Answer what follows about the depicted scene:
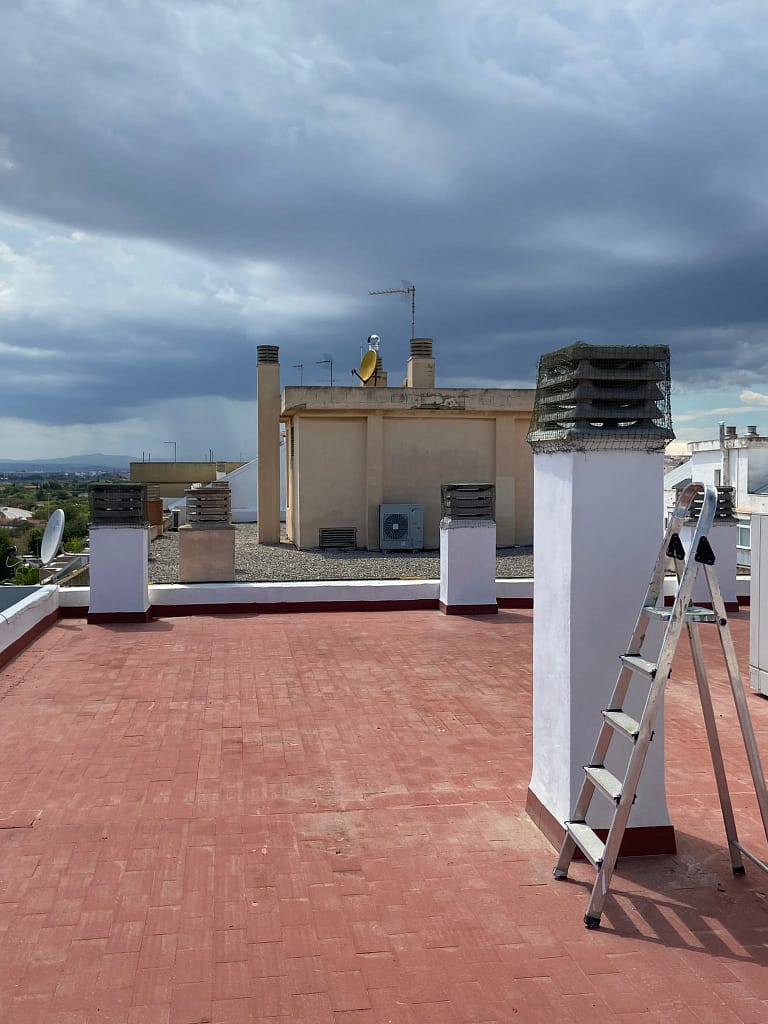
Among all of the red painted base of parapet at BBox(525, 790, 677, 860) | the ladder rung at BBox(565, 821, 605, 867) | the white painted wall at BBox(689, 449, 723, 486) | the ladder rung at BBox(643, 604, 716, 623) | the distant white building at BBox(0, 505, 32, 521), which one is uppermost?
the white painted wall at BBox(689, 449, 723, 486)

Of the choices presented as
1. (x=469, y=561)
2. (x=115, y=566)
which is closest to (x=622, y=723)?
(x=469, y=561)

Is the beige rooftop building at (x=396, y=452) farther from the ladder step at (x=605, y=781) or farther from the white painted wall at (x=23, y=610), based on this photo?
the ladder step at (x=605, y=781)

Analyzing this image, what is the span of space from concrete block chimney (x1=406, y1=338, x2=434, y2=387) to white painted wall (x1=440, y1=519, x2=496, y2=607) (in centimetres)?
1575

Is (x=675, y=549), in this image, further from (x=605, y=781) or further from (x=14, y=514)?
(x=14, y=514)

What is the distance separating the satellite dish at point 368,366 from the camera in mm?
27141

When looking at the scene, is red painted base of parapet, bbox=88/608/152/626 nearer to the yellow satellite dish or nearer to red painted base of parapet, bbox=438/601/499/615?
red painted base of parapet, bbox=438/601/499/615

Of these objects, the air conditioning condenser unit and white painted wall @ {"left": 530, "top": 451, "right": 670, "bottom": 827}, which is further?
the air conditioning condenser unit

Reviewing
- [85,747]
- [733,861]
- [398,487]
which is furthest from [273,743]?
[398,487]

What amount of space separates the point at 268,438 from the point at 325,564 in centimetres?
564

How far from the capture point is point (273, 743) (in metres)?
6.75

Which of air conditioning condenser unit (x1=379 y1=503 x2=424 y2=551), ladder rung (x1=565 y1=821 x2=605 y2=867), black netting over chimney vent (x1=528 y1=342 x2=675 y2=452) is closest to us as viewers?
ladder rung (x1=565 y1=821 x2=605 y2=867)

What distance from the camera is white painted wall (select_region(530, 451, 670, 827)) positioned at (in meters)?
4.59

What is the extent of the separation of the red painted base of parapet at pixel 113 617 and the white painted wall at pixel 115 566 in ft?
0.14

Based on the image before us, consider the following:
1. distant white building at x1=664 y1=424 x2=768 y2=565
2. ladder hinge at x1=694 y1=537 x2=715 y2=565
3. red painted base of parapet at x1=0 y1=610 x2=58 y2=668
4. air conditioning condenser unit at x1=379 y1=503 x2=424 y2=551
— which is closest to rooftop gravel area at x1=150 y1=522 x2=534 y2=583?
air conditioning condenser unit at x1=379 y1=503 x2=424 y2=551
